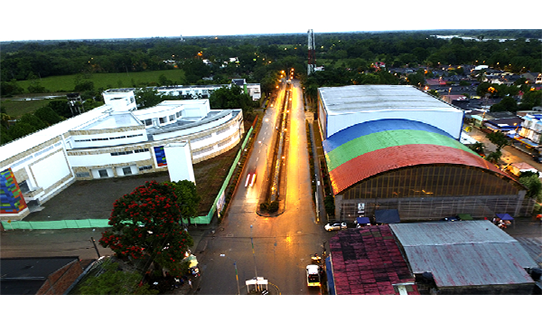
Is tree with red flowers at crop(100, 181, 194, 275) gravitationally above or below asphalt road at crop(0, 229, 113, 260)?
above

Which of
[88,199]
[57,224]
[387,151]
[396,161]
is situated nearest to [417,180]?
[396,161]

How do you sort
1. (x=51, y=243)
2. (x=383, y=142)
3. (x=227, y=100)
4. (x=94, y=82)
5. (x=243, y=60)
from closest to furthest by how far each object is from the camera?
(x=51, y=243), (x=383, y=142), (x=227, y=100), (x=94, y=82), (x=243, y=60)

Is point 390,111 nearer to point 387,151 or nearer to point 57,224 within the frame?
point 387,151

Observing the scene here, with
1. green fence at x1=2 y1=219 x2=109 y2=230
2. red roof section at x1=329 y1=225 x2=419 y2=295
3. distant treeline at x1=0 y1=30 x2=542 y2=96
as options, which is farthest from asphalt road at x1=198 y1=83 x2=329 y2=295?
distant treeline at x1=0 y1=30 x2=542 y2=96

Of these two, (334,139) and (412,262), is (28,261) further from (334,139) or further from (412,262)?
(334,139)

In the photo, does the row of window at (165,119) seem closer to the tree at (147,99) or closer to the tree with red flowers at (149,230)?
the tree at (147,99)

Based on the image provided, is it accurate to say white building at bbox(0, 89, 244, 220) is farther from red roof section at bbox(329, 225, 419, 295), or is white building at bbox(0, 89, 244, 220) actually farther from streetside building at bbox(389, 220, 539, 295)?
streetside building at bbox(389, 220, 539, 295)
